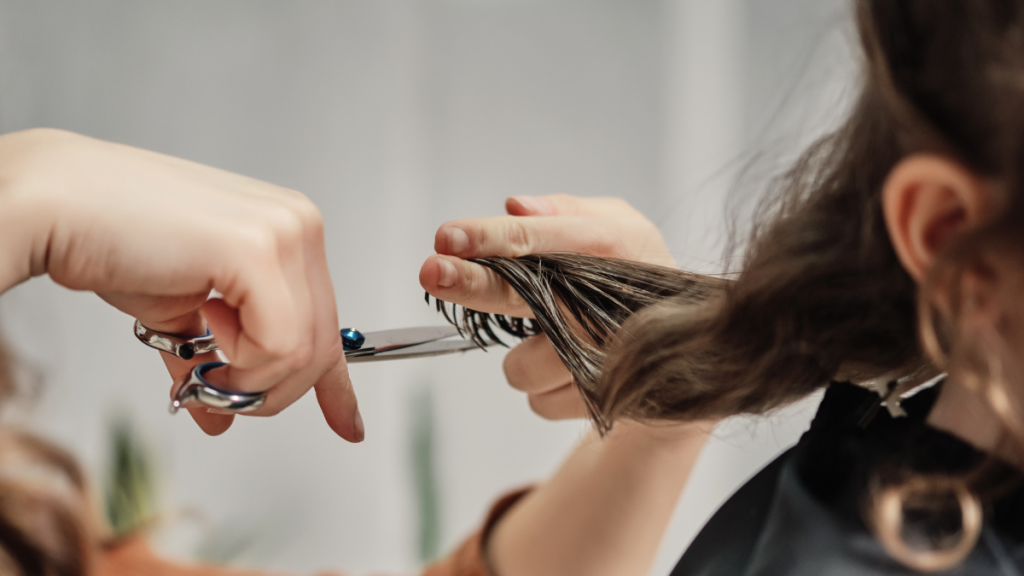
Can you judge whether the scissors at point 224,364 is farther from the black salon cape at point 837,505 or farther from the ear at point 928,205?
the ear at point 928,205

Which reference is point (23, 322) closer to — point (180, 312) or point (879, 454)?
point (180, 312)

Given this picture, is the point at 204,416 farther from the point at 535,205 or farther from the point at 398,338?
the point at 535,205

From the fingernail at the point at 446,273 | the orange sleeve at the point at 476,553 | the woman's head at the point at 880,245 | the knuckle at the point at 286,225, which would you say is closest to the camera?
the woman's head at the point at 880,245

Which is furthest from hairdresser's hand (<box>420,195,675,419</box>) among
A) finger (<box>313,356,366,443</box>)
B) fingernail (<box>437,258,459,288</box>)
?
finger (<box>313,356,366,443</box>)

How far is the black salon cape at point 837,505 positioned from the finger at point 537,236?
10.4 inches

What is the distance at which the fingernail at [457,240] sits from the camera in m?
0.57

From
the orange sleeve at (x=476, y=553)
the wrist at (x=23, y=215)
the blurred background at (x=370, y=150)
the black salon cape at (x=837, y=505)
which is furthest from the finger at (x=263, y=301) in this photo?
the blurred background at (x=370, y=150)

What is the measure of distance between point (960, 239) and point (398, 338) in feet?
1.45

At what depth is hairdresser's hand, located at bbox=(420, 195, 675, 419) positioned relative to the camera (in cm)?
56

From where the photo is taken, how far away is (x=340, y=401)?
52 cm

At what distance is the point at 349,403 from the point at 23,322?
1379 mm

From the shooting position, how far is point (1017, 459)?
382mm

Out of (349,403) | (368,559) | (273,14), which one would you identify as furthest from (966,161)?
(368,559)

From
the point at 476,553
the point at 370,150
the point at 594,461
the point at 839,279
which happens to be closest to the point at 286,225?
the point at 839,279
